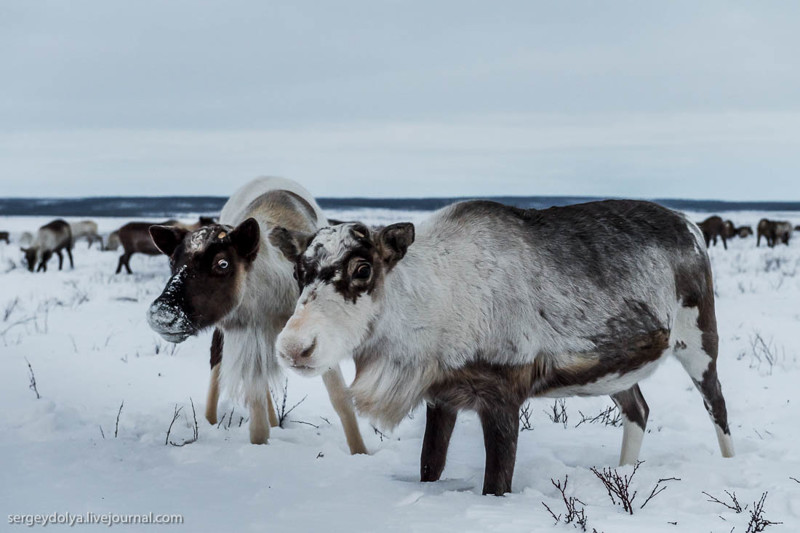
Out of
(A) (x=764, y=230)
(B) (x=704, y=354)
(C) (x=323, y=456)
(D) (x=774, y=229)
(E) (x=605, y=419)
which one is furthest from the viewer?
(A) (x=764, y=230)

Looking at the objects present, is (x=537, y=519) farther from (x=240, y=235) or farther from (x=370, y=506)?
(x=240, y=235)

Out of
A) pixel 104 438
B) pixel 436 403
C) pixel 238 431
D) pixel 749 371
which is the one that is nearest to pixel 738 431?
pixel 749 371

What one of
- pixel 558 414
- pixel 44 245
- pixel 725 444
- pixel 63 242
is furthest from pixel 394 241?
pixel 63 242

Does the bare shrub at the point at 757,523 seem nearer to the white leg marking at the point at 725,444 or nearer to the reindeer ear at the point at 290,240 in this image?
the white leg marking at the point at 725,444

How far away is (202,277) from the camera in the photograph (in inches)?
188

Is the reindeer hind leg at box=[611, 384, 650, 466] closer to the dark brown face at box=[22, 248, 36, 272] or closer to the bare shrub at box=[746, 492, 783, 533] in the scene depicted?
the bare shrub at box=[746, 492, 783, 533]

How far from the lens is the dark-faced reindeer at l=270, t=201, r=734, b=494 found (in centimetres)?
386

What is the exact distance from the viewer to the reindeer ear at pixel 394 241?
3.95 meters

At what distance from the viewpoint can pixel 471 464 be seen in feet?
16.7

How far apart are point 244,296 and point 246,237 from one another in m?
0.42

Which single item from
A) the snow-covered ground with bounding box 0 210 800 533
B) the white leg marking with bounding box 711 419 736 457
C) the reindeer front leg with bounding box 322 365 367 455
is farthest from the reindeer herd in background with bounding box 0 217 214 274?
the white leg marking with bounding box 711 419 736 457

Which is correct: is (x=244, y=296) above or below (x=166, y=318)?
above

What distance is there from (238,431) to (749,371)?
5.30 m

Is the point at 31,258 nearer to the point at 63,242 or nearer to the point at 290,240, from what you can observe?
the point at 63,242
